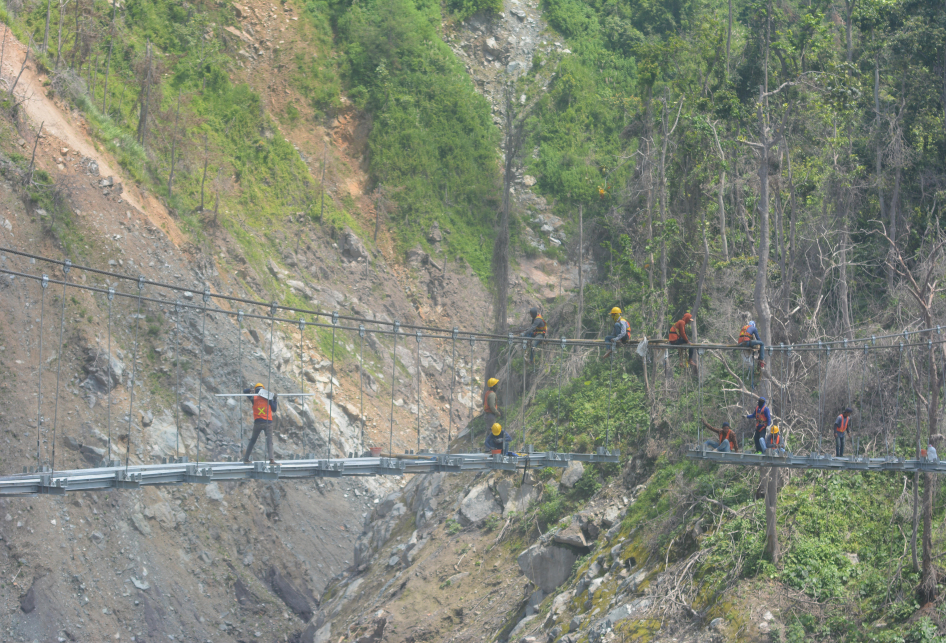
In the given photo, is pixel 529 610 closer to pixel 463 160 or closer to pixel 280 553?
pixel 280 553

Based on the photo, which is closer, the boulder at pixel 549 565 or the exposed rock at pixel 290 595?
the boulder at pixel 549 565

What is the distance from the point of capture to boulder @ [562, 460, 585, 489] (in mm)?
19141

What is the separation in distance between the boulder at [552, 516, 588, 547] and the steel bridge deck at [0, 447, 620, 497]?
7.91ft

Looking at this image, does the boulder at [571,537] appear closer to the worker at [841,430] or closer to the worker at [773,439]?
the worker at [773,439]

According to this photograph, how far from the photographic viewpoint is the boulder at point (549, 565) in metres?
17.2

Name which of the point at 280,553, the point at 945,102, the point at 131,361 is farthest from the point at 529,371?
the point at 945,102

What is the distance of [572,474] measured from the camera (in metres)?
19.2

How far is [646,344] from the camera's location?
47.0 ft

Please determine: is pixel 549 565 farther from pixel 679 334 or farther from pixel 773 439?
pixel 773 439

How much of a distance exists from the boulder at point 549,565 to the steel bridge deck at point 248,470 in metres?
2.54

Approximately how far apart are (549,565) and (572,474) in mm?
2287

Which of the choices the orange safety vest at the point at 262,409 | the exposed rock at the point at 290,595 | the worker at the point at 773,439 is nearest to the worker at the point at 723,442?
the worker at the point at 773,439

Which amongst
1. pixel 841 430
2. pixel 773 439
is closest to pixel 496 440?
pixel 773 439

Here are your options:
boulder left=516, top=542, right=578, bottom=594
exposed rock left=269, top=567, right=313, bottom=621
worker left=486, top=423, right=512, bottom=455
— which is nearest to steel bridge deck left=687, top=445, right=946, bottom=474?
worker left=486, top=423, right=512, bottom=455
